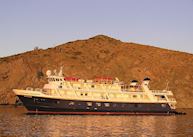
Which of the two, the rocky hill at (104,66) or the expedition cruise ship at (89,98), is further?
the rocky hill at (104,66)

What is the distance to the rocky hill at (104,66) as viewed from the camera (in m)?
164

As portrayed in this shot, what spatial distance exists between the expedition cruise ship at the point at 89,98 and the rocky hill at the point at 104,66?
63.0 m

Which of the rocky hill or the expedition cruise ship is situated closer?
the expedition cruise ship

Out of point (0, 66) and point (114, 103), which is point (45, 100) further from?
point (0, 66)

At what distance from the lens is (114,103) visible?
9581 cm

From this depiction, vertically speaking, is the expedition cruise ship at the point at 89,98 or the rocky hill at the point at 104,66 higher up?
the rocky hill at the point at 104,66

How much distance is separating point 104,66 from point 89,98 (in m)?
81.3

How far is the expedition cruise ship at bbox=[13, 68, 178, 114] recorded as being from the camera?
3556 inches

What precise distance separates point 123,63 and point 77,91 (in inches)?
3386

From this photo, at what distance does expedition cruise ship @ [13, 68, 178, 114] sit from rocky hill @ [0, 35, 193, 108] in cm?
6305

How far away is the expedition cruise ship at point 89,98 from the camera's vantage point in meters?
90.3

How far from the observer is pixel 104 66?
174625 mm

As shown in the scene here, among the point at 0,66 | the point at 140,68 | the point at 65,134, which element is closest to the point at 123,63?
the point at 140,68

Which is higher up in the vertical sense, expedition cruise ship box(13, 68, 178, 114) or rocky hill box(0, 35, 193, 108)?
rocky hill box(0, 35, 193, 108)
